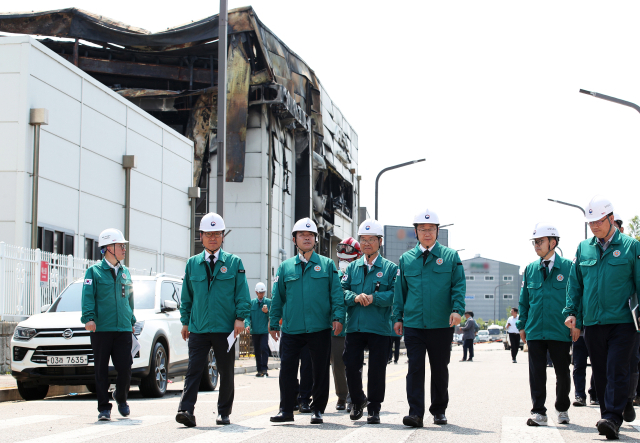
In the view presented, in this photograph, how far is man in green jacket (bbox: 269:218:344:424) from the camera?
27.5 feet

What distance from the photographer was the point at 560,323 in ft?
27.5

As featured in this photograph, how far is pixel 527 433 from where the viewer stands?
750cm

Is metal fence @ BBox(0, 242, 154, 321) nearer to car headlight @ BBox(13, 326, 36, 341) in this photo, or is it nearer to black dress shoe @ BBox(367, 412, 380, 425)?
car headlight @ BBox(13, 326, 36, 341)

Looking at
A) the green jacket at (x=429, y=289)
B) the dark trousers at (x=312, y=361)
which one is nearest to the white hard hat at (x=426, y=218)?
the green jacket at (x=429, y=289)

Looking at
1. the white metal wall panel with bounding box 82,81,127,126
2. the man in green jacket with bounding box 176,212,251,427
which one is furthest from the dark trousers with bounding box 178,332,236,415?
the white metal wall panel with bounding box 82,81,127,126

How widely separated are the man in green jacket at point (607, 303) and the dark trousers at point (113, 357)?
15.1 ft

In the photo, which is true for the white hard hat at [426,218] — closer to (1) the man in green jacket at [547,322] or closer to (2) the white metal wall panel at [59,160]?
(1) the man in green jacket at [547,322]

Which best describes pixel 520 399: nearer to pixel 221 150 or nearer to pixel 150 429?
pixel 150 429

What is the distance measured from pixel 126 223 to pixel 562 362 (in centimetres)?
1945

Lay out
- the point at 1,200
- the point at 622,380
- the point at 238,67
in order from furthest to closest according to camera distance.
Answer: the point at 238,67 < the point at 1,200 < the point at 622,380

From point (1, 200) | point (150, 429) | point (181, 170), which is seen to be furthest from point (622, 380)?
point (181, 170)

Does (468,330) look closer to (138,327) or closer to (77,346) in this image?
(138,327)

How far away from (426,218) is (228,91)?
30.1 meters

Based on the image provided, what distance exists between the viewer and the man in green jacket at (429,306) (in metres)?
8.13
